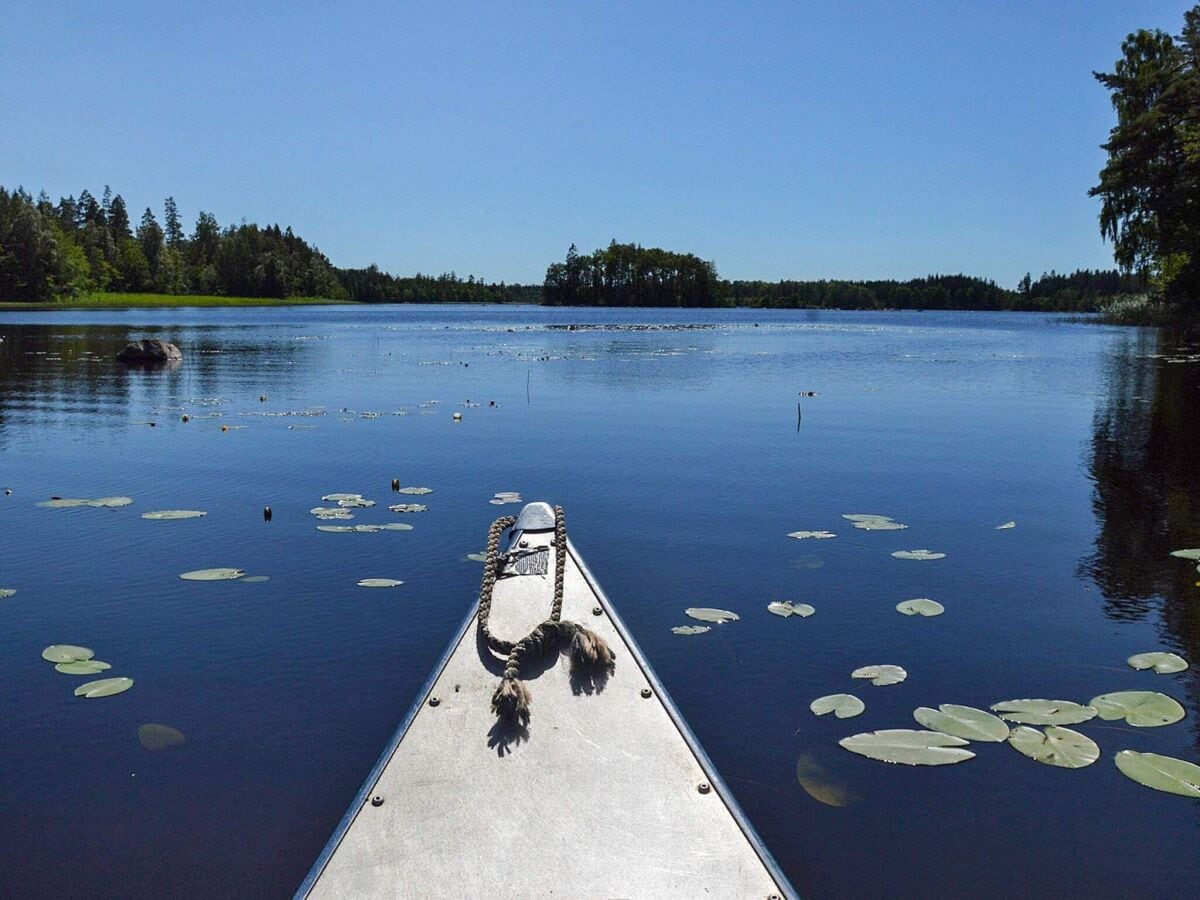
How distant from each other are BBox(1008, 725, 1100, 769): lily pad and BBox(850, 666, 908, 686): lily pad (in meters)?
0.93

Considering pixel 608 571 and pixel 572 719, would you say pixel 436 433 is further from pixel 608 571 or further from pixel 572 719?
pixel 572 719

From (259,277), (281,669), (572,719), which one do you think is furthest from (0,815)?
(259,277)

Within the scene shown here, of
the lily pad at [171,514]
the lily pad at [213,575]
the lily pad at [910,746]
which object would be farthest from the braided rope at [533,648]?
the lily pad at [171,514]

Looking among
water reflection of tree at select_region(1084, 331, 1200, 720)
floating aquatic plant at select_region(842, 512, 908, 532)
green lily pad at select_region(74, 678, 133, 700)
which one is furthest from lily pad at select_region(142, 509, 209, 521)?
water reflection of tree at select_region(1084, 331, 1200, 720)

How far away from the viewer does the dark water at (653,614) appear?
5035 millimetres

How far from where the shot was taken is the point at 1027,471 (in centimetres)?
1539

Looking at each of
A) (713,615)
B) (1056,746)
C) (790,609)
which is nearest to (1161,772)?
(1056,746)

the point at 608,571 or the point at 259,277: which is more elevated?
the point at 259,277

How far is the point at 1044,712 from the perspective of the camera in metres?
6.24

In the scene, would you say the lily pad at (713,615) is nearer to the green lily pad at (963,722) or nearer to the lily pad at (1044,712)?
the green lily pad at (963,722)

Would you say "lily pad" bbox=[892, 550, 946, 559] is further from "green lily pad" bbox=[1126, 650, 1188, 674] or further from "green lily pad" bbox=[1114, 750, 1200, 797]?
"green lily pad" bbox=[1114, 750, 1200, 797]

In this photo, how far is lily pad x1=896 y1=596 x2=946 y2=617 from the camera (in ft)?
27.0

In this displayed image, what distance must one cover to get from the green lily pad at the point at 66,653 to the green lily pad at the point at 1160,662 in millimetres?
8056

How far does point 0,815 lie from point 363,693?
2262 millimetres
